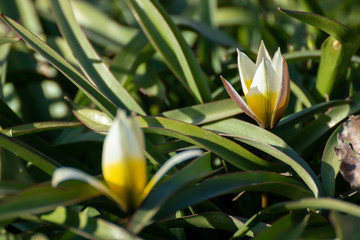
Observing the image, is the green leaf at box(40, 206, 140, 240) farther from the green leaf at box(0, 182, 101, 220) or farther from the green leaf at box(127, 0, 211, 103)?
the green leaf at box(127, 0, 211, 103)

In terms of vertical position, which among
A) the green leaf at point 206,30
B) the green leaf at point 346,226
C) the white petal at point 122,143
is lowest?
the green leaf at point 346,226

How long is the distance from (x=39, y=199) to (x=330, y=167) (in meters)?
0.50

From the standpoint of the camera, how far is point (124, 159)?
501 mm

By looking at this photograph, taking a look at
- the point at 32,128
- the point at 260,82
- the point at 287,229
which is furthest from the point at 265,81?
the point at 32,128

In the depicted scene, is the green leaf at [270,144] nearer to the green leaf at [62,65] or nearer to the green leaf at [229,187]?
the green leaf at [229,187]

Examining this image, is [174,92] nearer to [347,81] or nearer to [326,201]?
[347,81]

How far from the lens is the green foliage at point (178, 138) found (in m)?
0.56

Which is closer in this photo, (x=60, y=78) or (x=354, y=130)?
(x=354, y=130)

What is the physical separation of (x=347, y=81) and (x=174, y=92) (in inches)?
19.1

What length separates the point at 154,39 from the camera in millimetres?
899

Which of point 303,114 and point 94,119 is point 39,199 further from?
point 303,114

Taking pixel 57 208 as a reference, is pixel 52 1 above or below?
above

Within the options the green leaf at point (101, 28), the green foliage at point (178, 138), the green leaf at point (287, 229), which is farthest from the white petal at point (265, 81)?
the green leaf at point (101, 28)

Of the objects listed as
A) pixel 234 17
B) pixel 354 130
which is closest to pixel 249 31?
pixel 234 17
